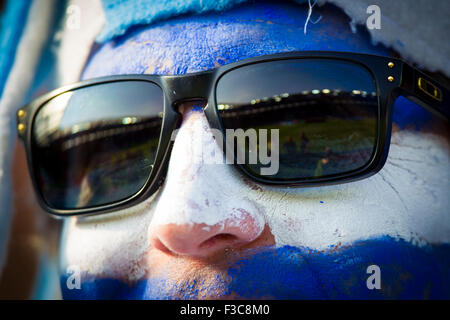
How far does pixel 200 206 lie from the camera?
1.82ft

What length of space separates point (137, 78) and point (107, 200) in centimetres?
18

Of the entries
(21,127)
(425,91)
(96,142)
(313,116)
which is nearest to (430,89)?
(425,91)

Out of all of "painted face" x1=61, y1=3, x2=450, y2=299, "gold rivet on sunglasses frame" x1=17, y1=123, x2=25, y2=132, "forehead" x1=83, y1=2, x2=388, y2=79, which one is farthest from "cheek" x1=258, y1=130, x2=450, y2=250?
"gold rivet on sunglasses frame" x1=17, y1=123, x2=25, y2=132

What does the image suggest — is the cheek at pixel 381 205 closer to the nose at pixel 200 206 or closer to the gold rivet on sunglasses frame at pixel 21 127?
the nose at pixel 200 206

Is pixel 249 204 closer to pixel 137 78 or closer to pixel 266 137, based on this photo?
pixel 266 137

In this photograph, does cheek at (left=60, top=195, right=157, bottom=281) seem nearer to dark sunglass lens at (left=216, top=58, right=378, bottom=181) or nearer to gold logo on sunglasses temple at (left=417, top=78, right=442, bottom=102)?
dark sunglass lens at (left=216, top=58, right=378, bottom=181)

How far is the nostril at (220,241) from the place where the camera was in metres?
0.57

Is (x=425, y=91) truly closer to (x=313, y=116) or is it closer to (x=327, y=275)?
(x=313, y=116)

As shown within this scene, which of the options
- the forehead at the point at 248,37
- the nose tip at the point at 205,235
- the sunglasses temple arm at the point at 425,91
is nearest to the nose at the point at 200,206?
the nose tip at the point at 205,235

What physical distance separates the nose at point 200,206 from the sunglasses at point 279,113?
0.07 feet

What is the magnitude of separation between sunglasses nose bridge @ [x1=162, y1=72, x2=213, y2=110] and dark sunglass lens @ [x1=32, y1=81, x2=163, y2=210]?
28 millimetres

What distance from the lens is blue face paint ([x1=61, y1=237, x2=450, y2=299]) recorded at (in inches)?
22.0

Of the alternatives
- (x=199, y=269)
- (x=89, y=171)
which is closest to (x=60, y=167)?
(x=89, y=171)

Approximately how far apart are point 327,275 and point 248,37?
1.09 ft
